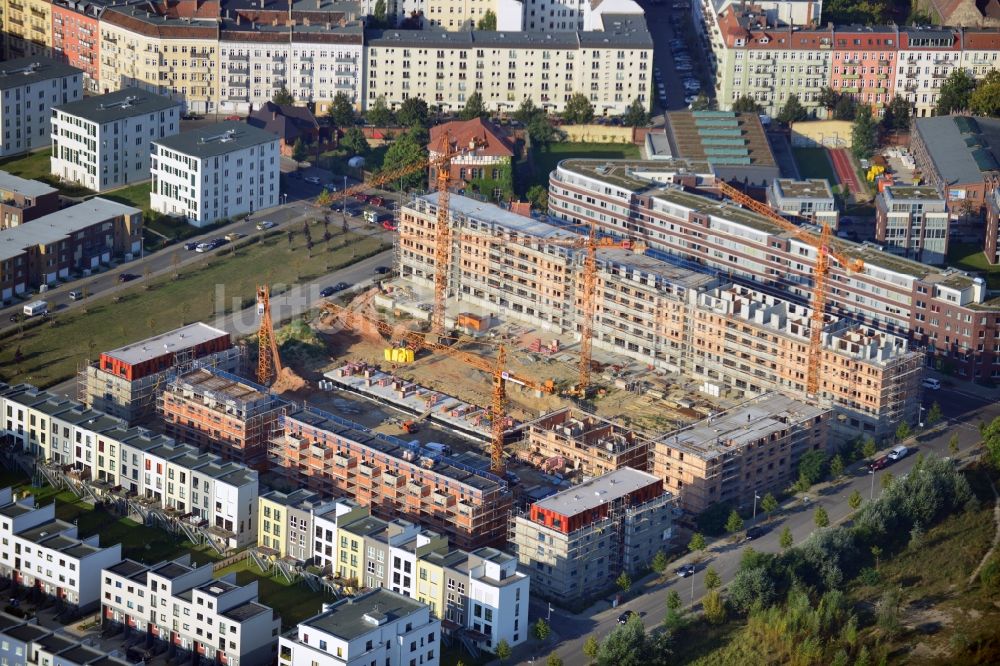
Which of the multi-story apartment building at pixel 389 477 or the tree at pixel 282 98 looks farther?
the tree at pixel 282 98

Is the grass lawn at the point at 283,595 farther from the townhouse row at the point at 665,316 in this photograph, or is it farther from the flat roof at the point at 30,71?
the flat roof at the point at 30,71

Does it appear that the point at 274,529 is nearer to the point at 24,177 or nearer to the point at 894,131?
the point at 24,177

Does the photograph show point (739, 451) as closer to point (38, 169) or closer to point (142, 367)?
point (142, 367)

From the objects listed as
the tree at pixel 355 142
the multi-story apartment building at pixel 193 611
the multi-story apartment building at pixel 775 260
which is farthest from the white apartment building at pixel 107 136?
the multi-story apartment building at pixel 193 611

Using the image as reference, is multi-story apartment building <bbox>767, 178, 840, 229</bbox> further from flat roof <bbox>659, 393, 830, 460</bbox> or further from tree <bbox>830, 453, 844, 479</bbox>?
tree <bbox>830, 453, 844, 479</bbox>

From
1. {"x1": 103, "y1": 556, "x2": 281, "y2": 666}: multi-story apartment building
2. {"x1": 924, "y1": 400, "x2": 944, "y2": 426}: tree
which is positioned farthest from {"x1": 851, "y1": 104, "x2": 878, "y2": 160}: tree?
{"x1": 103, "y1": 556, "x2": 281, "y2": 666}: multi-story apartment building

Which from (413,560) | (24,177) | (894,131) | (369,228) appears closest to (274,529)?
(413,560)
